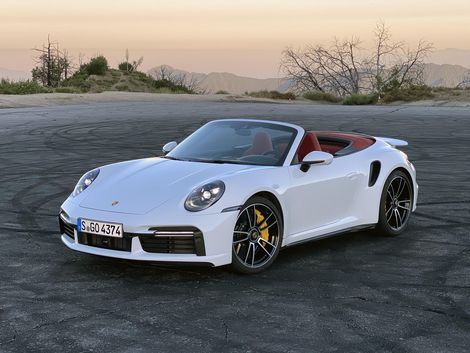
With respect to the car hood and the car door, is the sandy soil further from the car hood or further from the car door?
the car door

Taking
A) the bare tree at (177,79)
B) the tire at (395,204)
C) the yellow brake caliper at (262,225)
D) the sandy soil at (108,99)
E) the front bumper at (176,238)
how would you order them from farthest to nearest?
the bare tree at (177,79) < the sandy soil at (108,99) < the tire at (395,204) < the yellow brake caliper at (262,225) < the front bumper at (176,238)

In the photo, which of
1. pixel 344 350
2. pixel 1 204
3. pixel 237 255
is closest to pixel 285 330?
pixel 344 350

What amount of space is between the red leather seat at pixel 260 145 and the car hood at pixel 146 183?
0.46 m

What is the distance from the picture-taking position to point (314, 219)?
7.04 meters

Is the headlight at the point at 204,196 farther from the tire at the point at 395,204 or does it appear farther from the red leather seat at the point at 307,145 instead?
the tire at the point at 395,204

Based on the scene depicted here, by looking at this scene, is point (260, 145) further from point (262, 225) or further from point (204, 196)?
point (204, 196)

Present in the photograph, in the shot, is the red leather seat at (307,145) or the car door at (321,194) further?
the red leather seat at (307,145)

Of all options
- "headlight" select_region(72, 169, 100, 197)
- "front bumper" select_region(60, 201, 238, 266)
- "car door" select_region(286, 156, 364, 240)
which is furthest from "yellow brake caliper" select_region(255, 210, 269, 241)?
"headlight" select_region(72, 169, 100, 197)

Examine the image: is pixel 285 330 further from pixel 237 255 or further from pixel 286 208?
pixel 286 208

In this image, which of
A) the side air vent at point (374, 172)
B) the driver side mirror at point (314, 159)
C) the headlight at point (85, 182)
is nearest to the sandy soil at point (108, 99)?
the headlight at point (85, 182)

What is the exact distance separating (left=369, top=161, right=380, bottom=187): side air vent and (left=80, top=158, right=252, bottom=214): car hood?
1.65 metres

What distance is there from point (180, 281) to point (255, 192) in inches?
37.5

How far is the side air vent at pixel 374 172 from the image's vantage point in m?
7.75

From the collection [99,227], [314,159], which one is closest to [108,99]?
[314,159]
